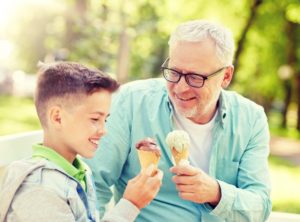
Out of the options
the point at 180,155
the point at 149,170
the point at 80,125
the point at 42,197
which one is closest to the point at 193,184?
the point at 180,155

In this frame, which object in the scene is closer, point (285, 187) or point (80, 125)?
point (80, 125)

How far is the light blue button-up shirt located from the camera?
2.67 metres

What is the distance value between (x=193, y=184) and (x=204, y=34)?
2.45 feet

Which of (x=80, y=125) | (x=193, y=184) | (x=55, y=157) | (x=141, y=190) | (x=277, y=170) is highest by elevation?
(x=80, y=125)

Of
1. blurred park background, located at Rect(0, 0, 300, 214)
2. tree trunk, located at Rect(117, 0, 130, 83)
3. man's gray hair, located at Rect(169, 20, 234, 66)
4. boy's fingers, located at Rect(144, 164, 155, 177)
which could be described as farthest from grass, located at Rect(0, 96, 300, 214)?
boy's fingers, located at Rect(144, 164, 155, 177)

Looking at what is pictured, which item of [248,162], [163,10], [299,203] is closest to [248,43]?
[163,10]

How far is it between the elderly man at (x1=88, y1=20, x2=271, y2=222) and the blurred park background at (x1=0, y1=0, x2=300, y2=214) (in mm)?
4587

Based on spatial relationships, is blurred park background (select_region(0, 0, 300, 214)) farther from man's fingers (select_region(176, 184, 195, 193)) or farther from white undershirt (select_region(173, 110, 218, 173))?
man's fingers (select_region(176, 184, 195, 193))

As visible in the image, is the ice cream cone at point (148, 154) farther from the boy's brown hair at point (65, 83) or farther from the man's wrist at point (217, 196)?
the man's wrist at point (217, 196)

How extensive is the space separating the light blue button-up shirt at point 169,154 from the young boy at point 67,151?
2.36ft

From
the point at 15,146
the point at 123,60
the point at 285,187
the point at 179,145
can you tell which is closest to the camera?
the point at 179,145

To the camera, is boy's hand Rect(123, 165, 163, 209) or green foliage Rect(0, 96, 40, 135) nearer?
boy's hand Rect(123, 165, 163, 209)

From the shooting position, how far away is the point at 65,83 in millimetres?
1905

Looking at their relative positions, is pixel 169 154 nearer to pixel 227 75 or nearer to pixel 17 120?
pixel 227 75
